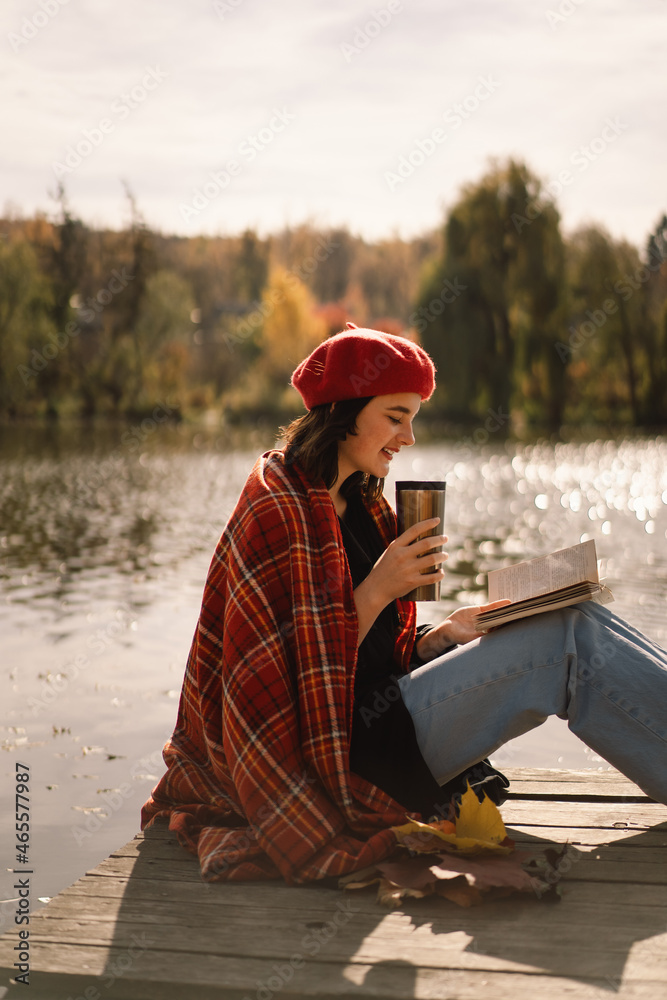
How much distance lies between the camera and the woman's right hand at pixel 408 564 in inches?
102

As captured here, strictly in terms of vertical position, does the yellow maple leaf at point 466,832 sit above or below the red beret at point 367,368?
below

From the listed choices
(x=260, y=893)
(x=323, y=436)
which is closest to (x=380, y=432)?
(x=323, y=436)

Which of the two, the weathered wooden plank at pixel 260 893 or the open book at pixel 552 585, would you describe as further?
the open book at pixel 552 585

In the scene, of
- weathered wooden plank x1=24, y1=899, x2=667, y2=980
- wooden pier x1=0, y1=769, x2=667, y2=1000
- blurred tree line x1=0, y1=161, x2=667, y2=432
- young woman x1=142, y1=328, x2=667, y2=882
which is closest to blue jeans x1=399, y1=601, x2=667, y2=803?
young woman x1=142, y1=328, x2=667, y2=882

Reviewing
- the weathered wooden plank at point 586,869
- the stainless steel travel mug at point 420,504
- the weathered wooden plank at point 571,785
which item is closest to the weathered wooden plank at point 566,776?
the weathered wooden plank at point 571,785

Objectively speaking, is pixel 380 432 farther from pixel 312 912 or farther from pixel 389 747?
pixel 312 912

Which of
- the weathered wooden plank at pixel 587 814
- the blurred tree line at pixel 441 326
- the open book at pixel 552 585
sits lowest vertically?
the weathered wooden plank at pixel 587 814

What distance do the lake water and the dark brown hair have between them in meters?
1.57

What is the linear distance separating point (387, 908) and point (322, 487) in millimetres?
967

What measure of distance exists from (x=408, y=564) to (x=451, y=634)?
1.35 feet

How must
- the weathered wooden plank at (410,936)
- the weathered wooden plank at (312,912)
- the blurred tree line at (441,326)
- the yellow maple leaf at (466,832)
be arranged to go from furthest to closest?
the blurred tree line at (441,326) → the yellow maple leaf at (466,832) → the weathered wooden plank at (312,912) → the weathered wooden plank at (410,936)

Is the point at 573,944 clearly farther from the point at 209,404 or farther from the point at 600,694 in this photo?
the point at 209,404

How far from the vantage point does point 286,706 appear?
8.35ft

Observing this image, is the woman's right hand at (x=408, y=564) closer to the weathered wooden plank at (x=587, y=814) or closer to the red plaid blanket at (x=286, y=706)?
the red plaid blanket at (x=286, y=706)
